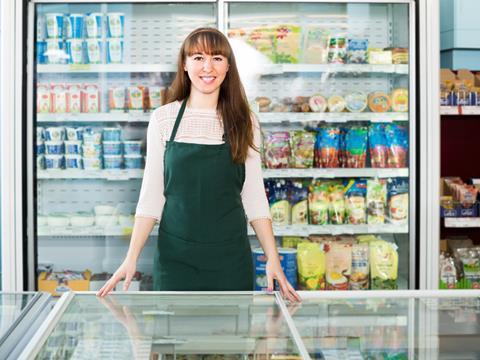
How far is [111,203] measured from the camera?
3844mm

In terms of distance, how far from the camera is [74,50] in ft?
12.0

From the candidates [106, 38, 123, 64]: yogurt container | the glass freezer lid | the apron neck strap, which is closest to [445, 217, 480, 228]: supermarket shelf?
[106, 38, 123, 64]: yogurt container

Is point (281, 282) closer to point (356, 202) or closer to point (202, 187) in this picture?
point (202, 187)

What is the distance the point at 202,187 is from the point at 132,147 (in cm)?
138

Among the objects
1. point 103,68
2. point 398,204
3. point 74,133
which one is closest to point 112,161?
point 74,133

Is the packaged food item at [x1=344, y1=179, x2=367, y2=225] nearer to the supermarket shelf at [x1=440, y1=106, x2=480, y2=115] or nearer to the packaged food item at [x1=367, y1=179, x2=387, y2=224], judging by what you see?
the packaged food item at [x1=367, y1=179, x2=387, y2=224]

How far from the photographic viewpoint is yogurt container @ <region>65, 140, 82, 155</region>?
144 inches

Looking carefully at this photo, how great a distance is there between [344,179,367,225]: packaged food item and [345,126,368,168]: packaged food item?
0.11 m

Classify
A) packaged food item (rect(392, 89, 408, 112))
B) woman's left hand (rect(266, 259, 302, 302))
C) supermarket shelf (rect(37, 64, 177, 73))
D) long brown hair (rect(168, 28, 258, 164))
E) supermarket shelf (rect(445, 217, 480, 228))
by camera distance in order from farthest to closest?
supermarket shelf (rect(445, 217, 480, 228)), packaged food item (rect(392, 89, 408, 112)), supermarket shelf (rect(37, 64, 177, 73)), long brown hair (rect(168, 28, 258, 164)), woman's left hand (rect(266, 259, 302, 302))

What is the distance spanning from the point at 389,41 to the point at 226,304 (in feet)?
8.13

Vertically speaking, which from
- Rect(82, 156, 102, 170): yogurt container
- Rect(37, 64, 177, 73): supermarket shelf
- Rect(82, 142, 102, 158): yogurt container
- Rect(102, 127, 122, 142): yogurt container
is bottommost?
Rect(82, 156, 102, 170): yogurt container

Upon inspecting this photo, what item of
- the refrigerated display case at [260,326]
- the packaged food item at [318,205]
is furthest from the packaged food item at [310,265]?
the refrigerated display case at [260,326]

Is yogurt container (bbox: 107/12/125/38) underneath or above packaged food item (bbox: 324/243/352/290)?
above

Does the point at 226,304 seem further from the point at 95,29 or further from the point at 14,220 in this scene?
the point at 95,29
